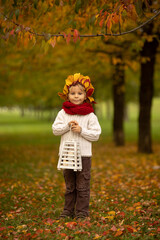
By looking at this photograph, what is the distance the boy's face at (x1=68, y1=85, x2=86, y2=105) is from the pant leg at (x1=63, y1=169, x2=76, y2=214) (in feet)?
3.33

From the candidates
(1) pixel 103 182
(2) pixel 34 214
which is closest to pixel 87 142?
(2) pixel 34 214

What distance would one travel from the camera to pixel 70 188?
4.67 metres

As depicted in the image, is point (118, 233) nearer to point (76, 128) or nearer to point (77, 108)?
point (76, 128)

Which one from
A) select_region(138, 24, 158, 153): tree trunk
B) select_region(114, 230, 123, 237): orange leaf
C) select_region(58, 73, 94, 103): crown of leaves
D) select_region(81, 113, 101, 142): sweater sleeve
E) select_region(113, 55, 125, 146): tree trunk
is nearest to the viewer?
select_region(114, 230, 123, 237): orange leaf

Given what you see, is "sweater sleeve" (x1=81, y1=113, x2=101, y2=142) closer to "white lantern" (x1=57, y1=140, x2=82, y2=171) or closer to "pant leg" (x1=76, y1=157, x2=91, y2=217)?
"white lantern" (x1=57, y1=140, x2=82, y2=171)

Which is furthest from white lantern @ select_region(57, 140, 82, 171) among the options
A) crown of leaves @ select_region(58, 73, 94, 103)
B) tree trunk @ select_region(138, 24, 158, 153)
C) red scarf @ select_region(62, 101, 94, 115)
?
tree trunk @ select_region(138, 24, 158, 153)

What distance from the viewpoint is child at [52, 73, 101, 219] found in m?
4.41

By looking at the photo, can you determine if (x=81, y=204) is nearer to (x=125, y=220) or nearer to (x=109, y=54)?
(x=125, y=220)

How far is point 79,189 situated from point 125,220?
31.8 inches

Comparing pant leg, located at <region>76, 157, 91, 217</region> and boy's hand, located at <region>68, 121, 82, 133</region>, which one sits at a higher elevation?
boy's hand, located at <region>68, 121, 82, 133</region>

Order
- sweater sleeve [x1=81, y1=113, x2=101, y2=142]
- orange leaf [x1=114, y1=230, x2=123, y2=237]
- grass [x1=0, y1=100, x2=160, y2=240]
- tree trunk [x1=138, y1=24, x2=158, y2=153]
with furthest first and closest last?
1. tree trunk [x1=138, y1=24, x2=158, y2=153]
2. sweater sleeve [x1=81, y1=113, x2=101, y2=142]
3. grass [x1=0, y1=100, x2=160, y2=240]
4. orange leaf [x1=114, y1=230, x2=123, y2=237]

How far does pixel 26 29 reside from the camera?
4.51 m

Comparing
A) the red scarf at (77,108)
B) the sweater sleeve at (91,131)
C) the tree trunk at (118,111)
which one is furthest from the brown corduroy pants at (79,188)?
the tree trunk at (118,111)

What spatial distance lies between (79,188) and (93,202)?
4.36 ft
